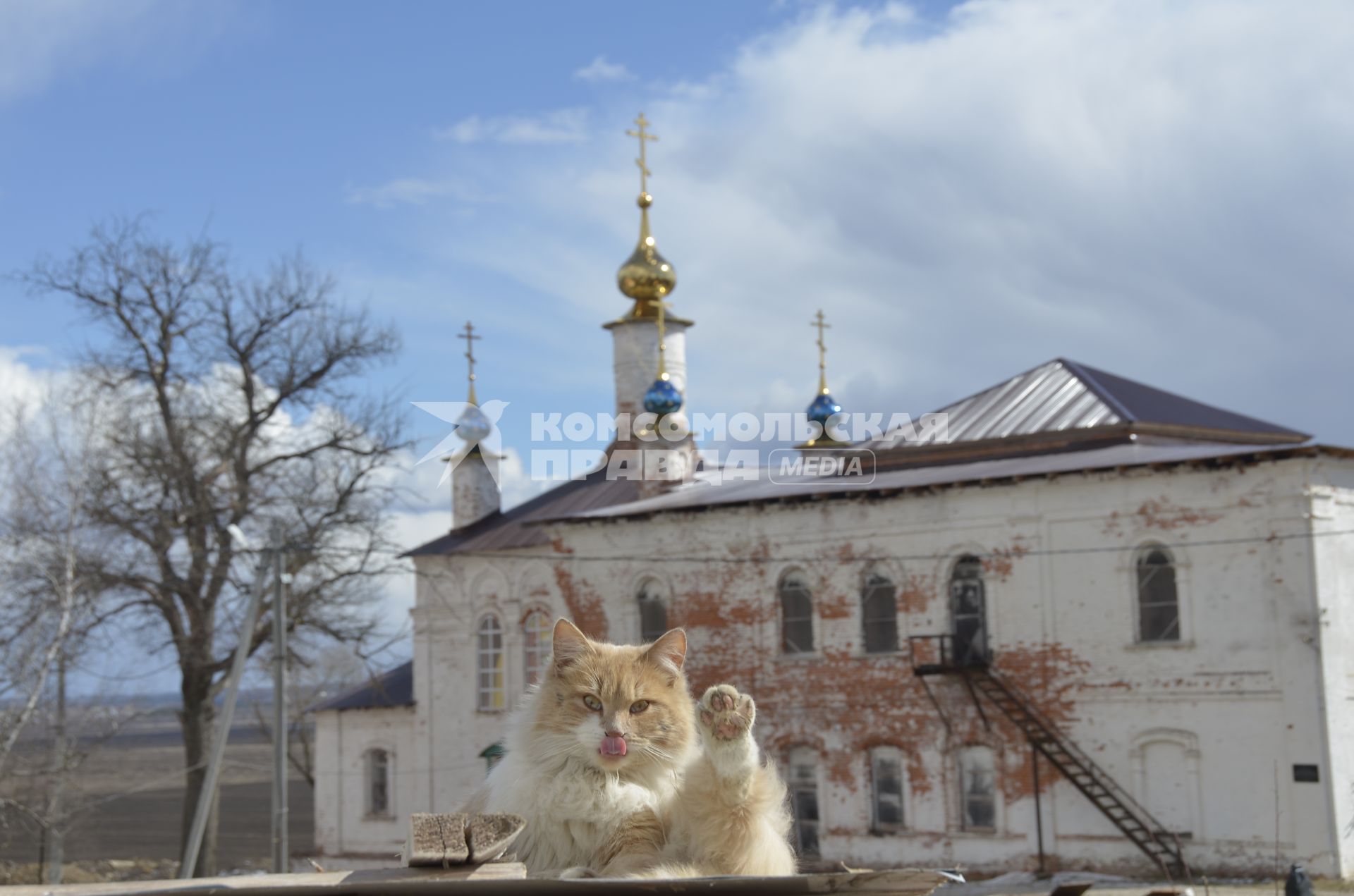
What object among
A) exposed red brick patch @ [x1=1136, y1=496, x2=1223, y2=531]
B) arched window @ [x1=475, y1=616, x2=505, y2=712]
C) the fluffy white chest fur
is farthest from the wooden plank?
arched window @ [x1=475, y1=616, x2=505, y2=712]

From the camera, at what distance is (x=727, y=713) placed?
11.1ft

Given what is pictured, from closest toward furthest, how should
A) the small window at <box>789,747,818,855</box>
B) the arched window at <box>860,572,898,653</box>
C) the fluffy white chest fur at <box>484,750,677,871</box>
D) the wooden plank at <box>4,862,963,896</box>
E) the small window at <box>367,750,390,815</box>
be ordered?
1. the wooden plank at <box>4,862,963,896</box>
2. the fluffy white chest fur at <box>484,750,677,871</box>
3. the arched window at <box>860,572,898,653</box>
4. the small window at <box>789,747,818,855</box>
5. the small window at <box>367,750,390,815</box>

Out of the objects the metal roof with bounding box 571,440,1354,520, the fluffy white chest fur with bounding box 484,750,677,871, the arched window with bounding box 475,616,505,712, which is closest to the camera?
the fluffy white chest fur with bounding box 484,750,677,871

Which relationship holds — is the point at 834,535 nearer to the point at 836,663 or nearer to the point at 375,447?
the point at 836,663

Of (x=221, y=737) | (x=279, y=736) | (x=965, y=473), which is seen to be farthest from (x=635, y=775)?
(x=965, y=473)

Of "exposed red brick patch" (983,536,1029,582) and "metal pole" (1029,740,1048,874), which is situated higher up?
"exposed red brick patch" (983,536,1029,582)

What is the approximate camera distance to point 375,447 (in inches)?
1175

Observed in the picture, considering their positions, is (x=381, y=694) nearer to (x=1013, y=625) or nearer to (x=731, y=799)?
(x=1013, y=625)

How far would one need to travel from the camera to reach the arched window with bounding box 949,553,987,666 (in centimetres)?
2398

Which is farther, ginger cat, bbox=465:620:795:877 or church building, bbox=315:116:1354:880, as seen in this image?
church building, bbox=315:116:1354:880

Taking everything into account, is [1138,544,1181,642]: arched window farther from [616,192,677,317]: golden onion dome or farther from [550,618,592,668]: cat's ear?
[550,618,592,668]: cat's ear

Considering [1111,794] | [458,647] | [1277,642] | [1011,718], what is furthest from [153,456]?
[1277,642]

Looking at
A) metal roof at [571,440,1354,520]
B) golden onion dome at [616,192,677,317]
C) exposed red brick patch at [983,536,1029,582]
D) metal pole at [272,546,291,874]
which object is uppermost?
golden onion dome at [616,192,677,317]

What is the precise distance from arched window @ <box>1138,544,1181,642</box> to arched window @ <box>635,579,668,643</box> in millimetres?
8834
